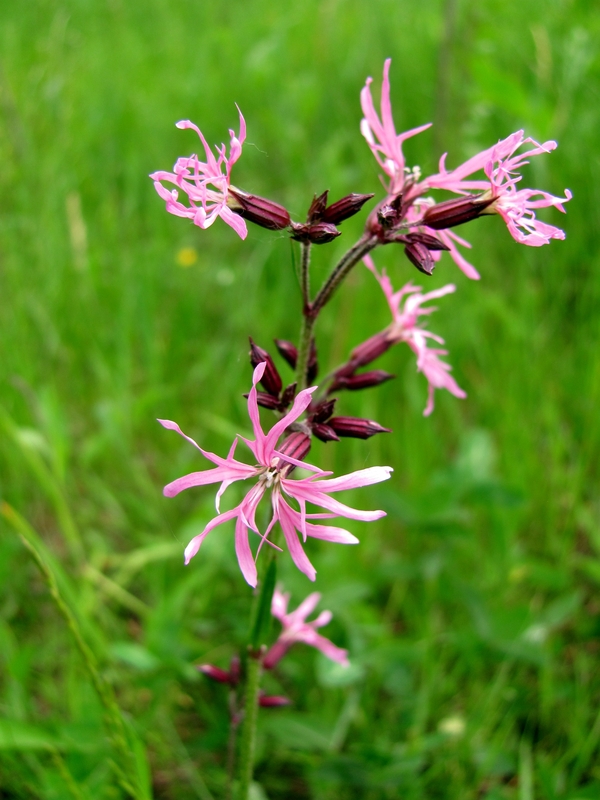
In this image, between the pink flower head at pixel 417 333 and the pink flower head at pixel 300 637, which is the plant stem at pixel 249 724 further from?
the pink flower head at pixel 417 333

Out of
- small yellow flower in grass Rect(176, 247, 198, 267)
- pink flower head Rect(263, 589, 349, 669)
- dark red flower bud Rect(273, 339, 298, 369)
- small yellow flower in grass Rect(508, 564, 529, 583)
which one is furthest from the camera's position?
small yellow flower in grass Rect(176, 247, 198, 267)

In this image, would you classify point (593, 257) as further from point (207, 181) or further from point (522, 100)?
point (207, 181)

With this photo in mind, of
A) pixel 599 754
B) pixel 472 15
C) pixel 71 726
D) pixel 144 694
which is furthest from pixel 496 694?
pixel 472 15

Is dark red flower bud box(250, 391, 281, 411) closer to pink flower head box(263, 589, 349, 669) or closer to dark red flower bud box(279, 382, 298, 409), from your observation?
dark red flower bud box(279, 382, 298, 409)

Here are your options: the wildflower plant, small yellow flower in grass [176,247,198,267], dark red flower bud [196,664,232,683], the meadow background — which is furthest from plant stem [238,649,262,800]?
small yellow flower in grass [176,247,198,267]

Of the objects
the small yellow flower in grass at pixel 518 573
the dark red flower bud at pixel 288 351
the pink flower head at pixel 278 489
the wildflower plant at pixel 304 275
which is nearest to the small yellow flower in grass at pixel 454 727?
the small yellow flower in grass at pixel 518 573

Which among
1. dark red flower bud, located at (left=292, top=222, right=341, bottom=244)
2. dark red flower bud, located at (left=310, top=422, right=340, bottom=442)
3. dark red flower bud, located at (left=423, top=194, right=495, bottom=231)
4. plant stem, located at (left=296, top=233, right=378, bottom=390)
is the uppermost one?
dark red flower bud, located at (left=423, top=194, right=495, bottom=231)
